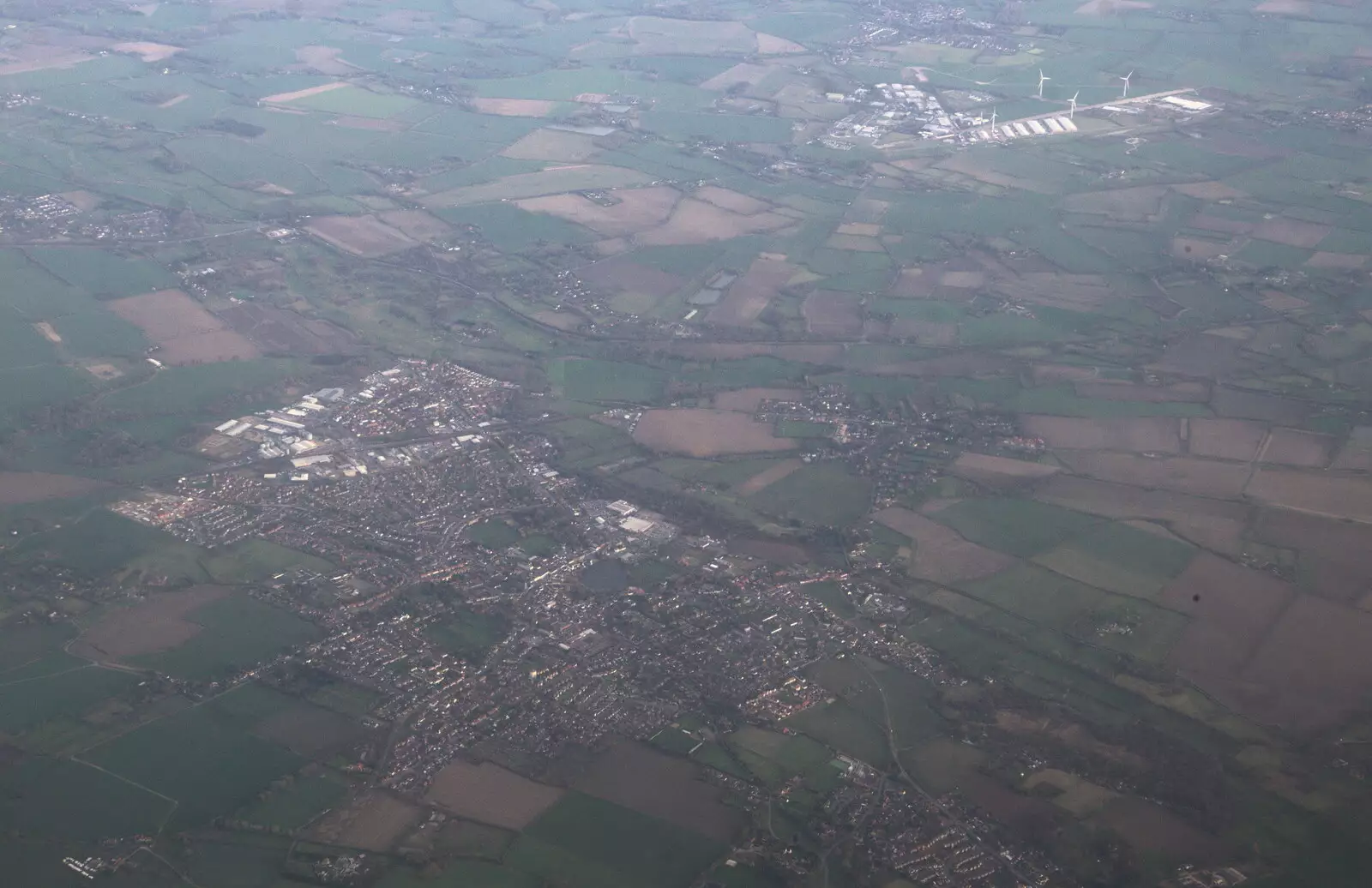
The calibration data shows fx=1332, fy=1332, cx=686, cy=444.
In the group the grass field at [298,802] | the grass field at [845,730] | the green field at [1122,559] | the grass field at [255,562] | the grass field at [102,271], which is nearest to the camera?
the grass field at [298,802]

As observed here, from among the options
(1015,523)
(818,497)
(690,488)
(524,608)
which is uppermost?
(1015,523)

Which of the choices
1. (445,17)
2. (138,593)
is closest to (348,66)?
(445,17)

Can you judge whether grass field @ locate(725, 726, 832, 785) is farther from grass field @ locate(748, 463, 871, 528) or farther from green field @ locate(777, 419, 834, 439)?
green field @ locate(777, 419, 834, 439)

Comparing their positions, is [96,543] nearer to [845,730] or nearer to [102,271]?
[845,730]

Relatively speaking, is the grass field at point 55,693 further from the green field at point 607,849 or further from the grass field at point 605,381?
the grass field at point 605,381

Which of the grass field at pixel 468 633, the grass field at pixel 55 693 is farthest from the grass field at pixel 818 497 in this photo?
the grass field at pixel 55 693

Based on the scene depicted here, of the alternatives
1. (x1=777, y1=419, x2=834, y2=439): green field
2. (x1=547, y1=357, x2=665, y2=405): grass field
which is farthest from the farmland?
(x1=547, y1=357, x2=665, y2=405): grass field

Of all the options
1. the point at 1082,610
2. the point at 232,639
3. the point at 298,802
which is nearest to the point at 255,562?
the point at 232,639

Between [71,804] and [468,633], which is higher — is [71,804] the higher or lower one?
the lower one

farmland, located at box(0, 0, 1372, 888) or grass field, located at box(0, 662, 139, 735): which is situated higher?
farmland, located at box(0, 0, 1372, 888)

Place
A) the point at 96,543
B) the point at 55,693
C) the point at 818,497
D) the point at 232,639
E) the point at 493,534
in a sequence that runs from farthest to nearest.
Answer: the point at 818,497, the point at 493,534, the point at 96,543, the point at 232,639, the point at 55,693

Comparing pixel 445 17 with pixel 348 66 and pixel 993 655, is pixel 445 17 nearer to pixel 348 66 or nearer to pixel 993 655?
pixel 348 66
